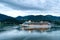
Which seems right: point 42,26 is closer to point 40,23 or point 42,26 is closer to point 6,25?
point 40,23

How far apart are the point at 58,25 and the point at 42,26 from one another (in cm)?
466

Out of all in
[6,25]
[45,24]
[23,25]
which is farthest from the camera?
[6,25]

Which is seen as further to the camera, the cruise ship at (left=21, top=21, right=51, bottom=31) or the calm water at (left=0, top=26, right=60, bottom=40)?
the cruise ship at (left=21, top=21, right=51, bottom=31)

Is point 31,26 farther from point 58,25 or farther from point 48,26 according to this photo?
point 58,25

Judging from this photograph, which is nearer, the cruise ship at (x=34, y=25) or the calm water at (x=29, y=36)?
the calm water at (x=29, y=36)

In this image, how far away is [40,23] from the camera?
117 feet

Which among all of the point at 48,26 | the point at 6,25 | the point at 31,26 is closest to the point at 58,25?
the point at 48,26

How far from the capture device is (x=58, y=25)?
3988cm

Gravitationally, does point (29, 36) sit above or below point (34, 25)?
above

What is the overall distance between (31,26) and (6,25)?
7433 mm

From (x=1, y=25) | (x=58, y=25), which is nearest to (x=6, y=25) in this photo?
(x=1, y=25)

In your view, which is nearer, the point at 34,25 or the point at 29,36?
the point at 29,36

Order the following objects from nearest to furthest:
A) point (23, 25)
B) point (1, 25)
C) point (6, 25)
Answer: point (23, 25), point (1, 25), point (6, 25)

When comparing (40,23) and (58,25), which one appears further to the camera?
(58,25)
